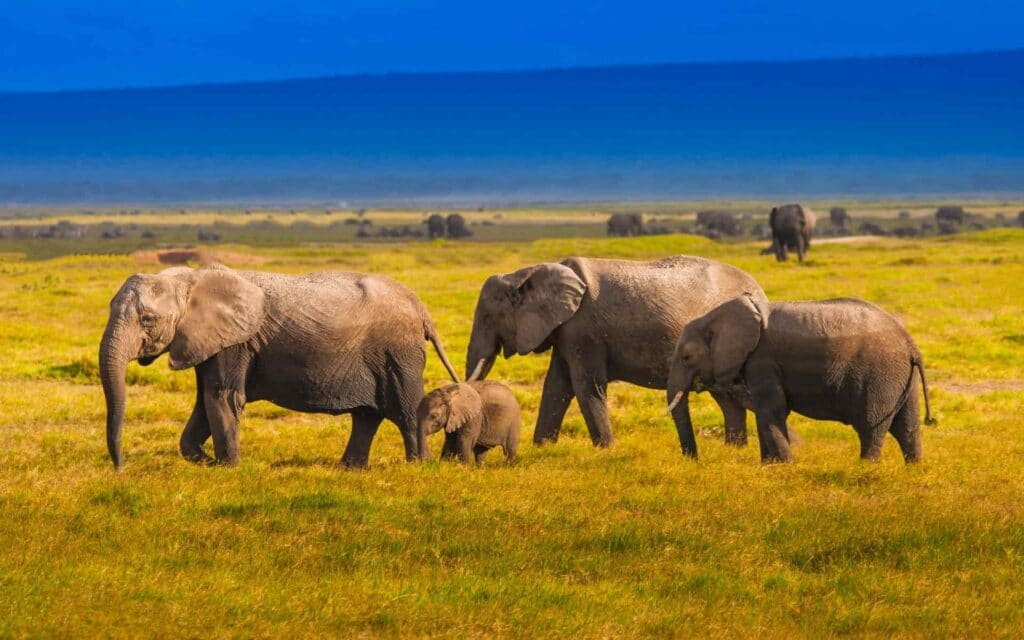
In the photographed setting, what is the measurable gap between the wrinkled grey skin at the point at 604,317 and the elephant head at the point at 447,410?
1.55 m

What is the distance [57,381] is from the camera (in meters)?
24.4

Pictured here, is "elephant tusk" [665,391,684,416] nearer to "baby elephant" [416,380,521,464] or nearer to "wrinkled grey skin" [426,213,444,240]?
"baby elephant" [416,380,521,464]

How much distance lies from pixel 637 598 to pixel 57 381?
51.3 ft

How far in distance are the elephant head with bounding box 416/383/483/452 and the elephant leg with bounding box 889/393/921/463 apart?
4.40 metres

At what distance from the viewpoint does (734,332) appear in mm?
15695

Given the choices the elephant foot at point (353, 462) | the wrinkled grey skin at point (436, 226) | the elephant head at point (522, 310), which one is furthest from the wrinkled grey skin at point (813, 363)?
the wrinkled grey skin at point (436, 226)

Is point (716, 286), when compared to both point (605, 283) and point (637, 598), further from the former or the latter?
point (637, 598)

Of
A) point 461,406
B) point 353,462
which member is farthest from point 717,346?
point 353,462

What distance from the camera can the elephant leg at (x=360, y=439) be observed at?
16.7m

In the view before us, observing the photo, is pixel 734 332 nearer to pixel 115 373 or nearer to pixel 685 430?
pixel 685 430

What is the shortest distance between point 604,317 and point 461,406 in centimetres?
223

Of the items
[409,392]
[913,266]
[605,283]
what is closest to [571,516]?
[409,392]

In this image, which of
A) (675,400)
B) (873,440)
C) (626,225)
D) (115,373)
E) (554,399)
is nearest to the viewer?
(115,373)

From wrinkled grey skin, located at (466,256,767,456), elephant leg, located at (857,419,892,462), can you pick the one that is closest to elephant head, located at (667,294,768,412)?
wrinkled grey skin, located at (466,256,767,456)
